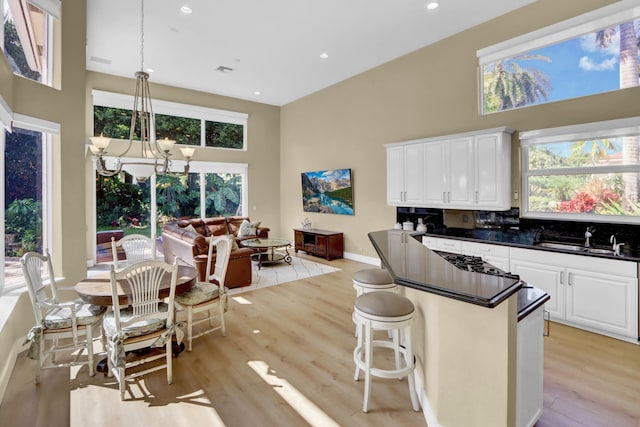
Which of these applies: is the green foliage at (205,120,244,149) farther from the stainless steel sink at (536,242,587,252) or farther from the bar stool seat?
the stainless steel sink at (536,242,587,252)

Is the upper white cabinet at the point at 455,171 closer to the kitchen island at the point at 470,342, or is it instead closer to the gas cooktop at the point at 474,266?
the gas cooktop at the point at 474,266

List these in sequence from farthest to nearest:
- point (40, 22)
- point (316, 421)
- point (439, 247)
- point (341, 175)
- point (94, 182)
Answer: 1. point (341, 175)
2. point (94, 182)
3. point (439, 247)
4. point (40, 22)
5. point (316, 421)

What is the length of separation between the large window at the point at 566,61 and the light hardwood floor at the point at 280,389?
10.0 ft

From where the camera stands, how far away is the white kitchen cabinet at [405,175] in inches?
217

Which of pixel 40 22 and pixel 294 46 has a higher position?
pixel 294 46

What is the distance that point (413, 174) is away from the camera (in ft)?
18.4

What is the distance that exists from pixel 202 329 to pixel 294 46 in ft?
15.8

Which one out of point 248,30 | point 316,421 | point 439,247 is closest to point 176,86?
point 248,30

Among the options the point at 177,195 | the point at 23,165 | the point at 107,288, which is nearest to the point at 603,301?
the point at 107,288

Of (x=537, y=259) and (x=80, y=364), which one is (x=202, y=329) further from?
(x=537, y=259)

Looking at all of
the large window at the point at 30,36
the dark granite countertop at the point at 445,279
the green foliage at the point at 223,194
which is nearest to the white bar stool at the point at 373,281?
the dark granite countertop at the point at 445,279

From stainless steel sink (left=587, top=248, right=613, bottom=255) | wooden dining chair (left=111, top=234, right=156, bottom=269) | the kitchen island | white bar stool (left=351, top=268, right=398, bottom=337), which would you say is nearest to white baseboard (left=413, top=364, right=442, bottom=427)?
the kitchen island

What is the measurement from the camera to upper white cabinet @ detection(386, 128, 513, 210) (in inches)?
179

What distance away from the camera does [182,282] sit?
291 cm
